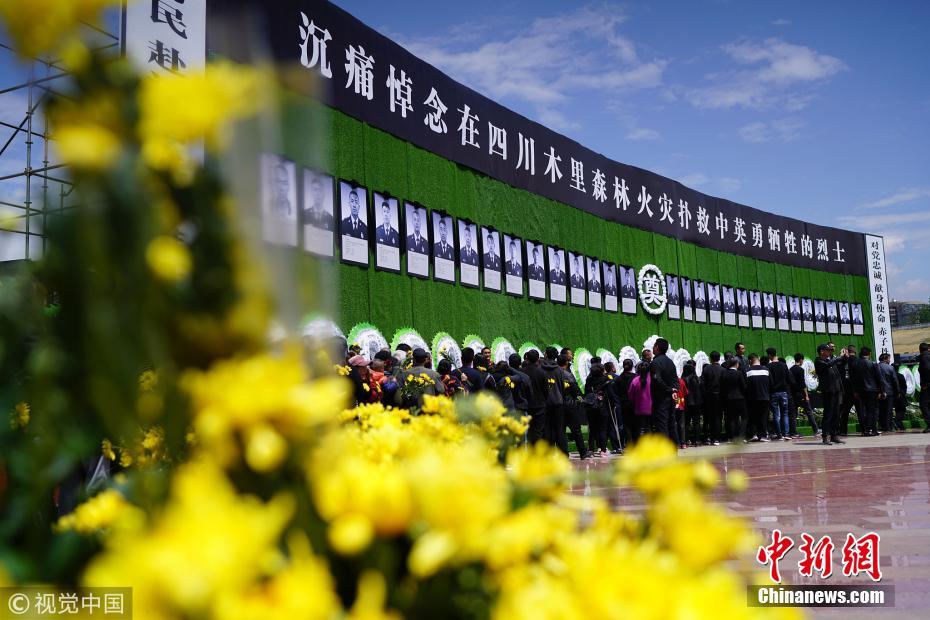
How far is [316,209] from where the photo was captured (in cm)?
55

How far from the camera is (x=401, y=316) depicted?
851 centimetres

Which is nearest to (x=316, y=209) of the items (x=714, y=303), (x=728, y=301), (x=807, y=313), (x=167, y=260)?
(x=167, y=260)

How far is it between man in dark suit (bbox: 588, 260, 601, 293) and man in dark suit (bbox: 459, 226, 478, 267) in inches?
119

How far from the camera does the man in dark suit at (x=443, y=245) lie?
30.2 ft

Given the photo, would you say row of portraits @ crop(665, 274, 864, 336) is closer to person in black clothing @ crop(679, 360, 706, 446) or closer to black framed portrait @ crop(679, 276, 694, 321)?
black framed portrait @ crop(679, 276, 694, 321)

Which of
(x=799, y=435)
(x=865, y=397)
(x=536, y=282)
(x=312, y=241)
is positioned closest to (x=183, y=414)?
(x=312, y=241)

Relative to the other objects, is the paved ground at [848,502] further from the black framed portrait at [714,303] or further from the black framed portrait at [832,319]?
the black framed portrait at [832,319]

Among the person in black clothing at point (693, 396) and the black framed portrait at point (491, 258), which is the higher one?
the black framed portrait at point (491, 258)

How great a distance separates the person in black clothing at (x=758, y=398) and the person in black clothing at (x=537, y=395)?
3.68 meters

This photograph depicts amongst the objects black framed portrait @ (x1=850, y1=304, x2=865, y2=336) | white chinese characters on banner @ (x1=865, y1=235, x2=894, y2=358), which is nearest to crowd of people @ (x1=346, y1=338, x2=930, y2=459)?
black framed portrait @ (x1=850, y1=304, x2=865, y2=336)

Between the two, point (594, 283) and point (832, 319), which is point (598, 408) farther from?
point (832, 319)

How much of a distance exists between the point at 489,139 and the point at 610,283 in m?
3.62

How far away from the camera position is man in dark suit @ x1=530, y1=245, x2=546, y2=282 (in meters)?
10.9

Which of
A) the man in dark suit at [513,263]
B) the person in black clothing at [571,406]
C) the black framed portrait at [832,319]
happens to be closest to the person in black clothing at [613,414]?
the person in black clothing at [571,406]
